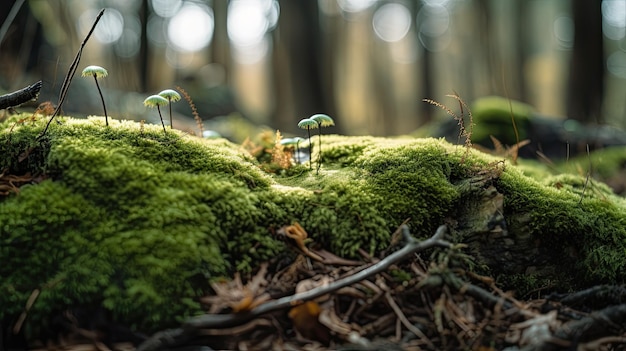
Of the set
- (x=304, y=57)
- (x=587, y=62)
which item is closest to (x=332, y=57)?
(x=304, y=57)

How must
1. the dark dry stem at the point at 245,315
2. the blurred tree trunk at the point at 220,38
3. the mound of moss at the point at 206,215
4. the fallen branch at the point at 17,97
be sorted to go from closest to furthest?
1. the dark dry stem at the point at 245,315
2. the mound of moss at the point at 206,215
3. the fallen branch at the point at 17,97
4. the blurred tree trunk at the point at 220,38

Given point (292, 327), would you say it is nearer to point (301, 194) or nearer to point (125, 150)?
point (301, 194)

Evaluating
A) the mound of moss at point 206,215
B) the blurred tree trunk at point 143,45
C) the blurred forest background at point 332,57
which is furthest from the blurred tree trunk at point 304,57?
the mound of moss at point 206,215

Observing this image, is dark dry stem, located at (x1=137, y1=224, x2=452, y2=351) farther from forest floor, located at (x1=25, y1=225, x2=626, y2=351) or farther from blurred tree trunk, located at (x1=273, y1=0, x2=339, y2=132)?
blurred tree trunk, located at (x1=273, y1=0, x2=339, y2=132)

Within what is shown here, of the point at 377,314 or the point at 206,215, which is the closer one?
the point at 377,314

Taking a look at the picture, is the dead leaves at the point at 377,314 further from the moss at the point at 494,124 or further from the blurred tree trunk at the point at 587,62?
the blurred tree trunk at the point at 587,62

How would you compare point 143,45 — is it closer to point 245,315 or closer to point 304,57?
point 304,57

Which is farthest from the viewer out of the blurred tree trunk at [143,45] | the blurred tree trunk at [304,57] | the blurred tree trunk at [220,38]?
the blurred tree trunk at [220,38]
